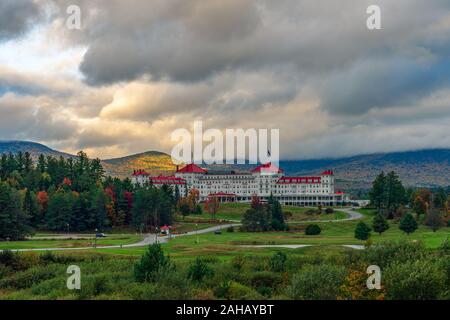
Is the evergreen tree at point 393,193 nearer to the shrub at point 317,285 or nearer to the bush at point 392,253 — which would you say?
the bush at point 392,253

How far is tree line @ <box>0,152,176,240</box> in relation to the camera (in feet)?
347

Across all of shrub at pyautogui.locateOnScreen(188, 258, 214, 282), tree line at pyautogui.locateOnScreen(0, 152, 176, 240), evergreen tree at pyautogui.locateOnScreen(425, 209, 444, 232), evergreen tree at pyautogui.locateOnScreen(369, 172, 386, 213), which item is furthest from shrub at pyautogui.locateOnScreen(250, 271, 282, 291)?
evergreen tree at pyautogui.locateOnScreen(369, 172, 386, 213)

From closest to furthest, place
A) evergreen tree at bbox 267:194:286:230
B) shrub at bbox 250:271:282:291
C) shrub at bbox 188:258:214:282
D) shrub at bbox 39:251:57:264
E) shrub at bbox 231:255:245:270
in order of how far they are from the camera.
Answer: shrub at bbox 188:258:214:282
shrub at bbox 250:271:282:291
shrub at bbox 231:255:245:270
shrub at bbox 39:251:57:264
evergreen tree at bbox 267:194:286:230

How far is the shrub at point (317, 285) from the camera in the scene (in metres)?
39.7

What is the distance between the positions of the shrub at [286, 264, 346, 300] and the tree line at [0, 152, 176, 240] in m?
76.6

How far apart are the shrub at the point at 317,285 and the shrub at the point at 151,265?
12322mm

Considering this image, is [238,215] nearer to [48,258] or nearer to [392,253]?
[48,258]

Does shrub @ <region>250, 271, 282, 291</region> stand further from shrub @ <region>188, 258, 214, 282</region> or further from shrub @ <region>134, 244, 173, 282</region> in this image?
shrub @ <region>134, 244, 173, 282</region>

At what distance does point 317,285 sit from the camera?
4044 centimetres

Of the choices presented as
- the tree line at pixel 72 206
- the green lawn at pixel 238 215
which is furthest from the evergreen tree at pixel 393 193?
the tree line at pixel 72 206
